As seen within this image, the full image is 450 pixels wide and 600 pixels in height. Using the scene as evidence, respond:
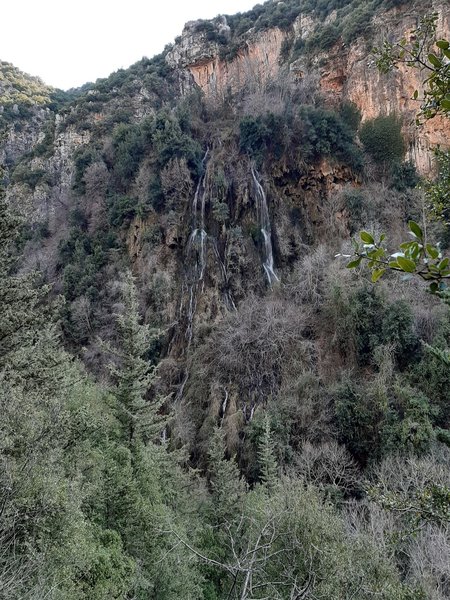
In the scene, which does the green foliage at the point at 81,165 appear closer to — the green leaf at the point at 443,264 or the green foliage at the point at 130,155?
the green foliage at the point at 130,155

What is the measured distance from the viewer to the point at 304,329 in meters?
17.8

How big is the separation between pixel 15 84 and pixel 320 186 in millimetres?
44474

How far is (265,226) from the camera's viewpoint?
942 inches

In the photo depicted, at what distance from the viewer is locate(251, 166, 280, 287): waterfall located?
22.6 metres

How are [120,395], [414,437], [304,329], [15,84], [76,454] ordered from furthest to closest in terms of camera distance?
1. [15,84]
2. [304,329]
3. [414,437]
4. [120,395]
5. [76,454]

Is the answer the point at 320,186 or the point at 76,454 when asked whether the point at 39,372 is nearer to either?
the point at 76,454

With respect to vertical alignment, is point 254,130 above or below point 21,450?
above

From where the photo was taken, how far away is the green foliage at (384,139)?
2447 cm

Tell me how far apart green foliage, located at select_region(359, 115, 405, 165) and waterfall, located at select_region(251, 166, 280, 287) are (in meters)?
7.78

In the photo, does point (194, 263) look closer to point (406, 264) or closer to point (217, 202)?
point (217, 202)

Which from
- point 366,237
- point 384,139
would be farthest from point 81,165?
point 366,237

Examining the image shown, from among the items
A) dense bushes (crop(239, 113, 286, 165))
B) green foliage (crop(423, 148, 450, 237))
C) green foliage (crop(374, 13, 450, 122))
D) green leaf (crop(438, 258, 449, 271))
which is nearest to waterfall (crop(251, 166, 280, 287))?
dense bushes (crop(239, 113, 286, 165))

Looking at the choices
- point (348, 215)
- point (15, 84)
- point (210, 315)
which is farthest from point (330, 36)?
point (15, 84)

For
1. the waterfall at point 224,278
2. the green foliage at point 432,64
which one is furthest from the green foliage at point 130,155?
the green foliage at point 432,64
